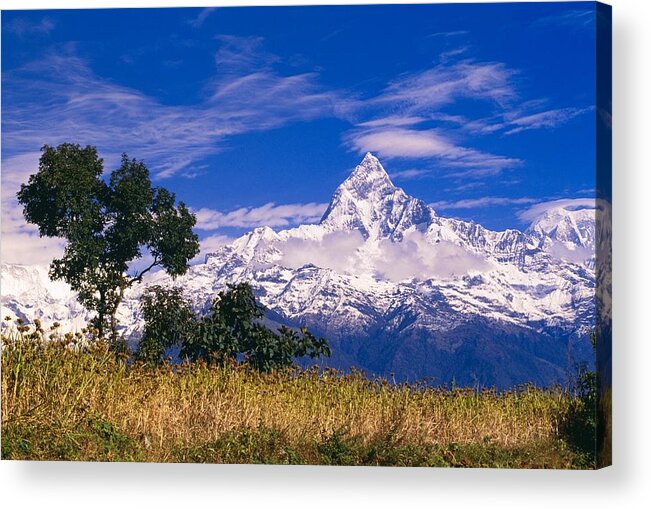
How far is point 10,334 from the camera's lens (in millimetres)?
12148

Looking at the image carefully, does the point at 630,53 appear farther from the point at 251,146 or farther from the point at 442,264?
the point at 251,146

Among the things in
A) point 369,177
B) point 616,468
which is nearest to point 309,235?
point 369,177

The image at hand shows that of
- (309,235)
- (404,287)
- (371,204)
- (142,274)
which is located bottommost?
(404,287)

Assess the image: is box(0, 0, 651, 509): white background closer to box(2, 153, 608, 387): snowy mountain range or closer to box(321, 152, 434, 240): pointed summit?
box(2, 153, 608, 387): snowy mountain range

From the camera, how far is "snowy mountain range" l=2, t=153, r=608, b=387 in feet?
38.2

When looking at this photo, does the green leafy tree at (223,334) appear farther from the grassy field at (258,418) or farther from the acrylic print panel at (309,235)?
the grassy field at (258,418)

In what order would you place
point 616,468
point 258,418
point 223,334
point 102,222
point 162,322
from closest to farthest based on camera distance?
1. point 616,468
2. point 258,418
3. point 162,322
4. point 223,334
5. point 102,222

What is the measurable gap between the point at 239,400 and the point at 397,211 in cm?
238

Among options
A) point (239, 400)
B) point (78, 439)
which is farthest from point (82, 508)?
point (239, 400)

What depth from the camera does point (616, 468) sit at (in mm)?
11336

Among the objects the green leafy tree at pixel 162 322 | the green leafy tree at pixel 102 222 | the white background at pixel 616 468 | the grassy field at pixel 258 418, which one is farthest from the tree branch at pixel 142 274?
the white background at pixel 616 468

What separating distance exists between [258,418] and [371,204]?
2310mm

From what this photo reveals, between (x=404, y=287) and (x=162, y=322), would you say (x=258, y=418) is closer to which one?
(x=162, y=322)

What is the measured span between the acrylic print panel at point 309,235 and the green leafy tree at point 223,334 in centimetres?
2
